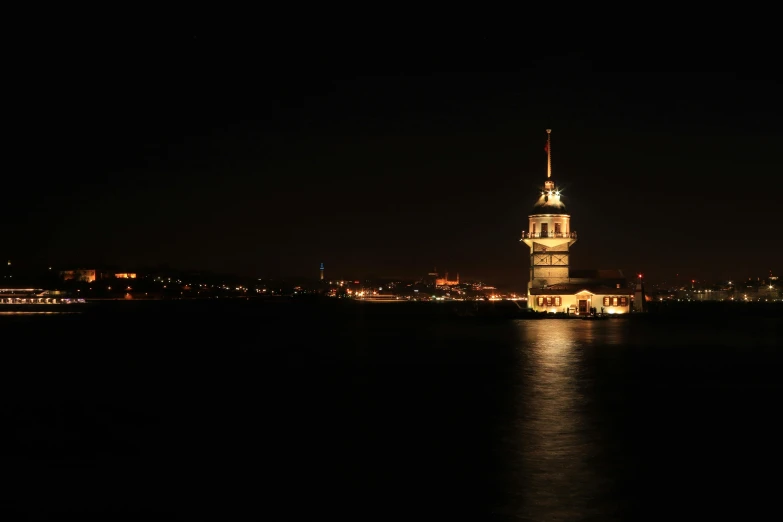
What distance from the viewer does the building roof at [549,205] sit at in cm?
6365

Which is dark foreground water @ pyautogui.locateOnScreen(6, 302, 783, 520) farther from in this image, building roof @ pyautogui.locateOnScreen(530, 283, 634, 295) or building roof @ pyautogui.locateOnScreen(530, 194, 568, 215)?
building roof @ pyautogui.locateOnScreen(530, 194, 568, 215)

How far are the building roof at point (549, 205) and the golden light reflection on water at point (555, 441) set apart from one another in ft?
115

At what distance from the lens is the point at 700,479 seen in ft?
38.7

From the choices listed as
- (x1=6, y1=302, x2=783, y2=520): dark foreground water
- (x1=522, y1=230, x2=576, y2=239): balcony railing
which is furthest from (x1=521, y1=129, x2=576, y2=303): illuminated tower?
(x1=6, y1=302, x2=783, y2=520): dark foreground water

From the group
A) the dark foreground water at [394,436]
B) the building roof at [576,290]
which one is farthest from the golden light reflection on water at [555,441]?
the building roof at [576,290]

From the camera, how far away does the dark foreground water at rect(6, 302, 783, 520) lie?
10.7 m

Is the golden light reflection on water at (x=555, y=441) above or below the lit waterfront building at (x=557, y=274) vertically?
below

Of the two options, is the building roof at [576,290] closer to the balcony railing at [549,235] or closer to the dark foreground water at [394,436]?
the balcony railing at [549,235]

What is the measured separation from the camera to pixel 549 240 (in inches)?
2484

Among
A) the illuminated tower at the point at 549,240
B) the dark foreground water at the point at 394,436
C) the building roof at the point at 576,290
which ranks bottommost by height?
the dark foreground water at the point at 394,436

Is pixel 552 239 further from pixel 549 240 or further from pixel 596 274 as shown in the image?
pixel 596 274

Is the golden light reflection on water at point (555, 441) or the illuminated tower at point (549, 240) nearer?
the golden light reflection on water at point (555, 441)

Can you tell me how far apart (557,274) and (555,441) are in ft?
164

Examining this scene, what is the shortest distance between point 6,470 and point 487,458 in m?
7.71
